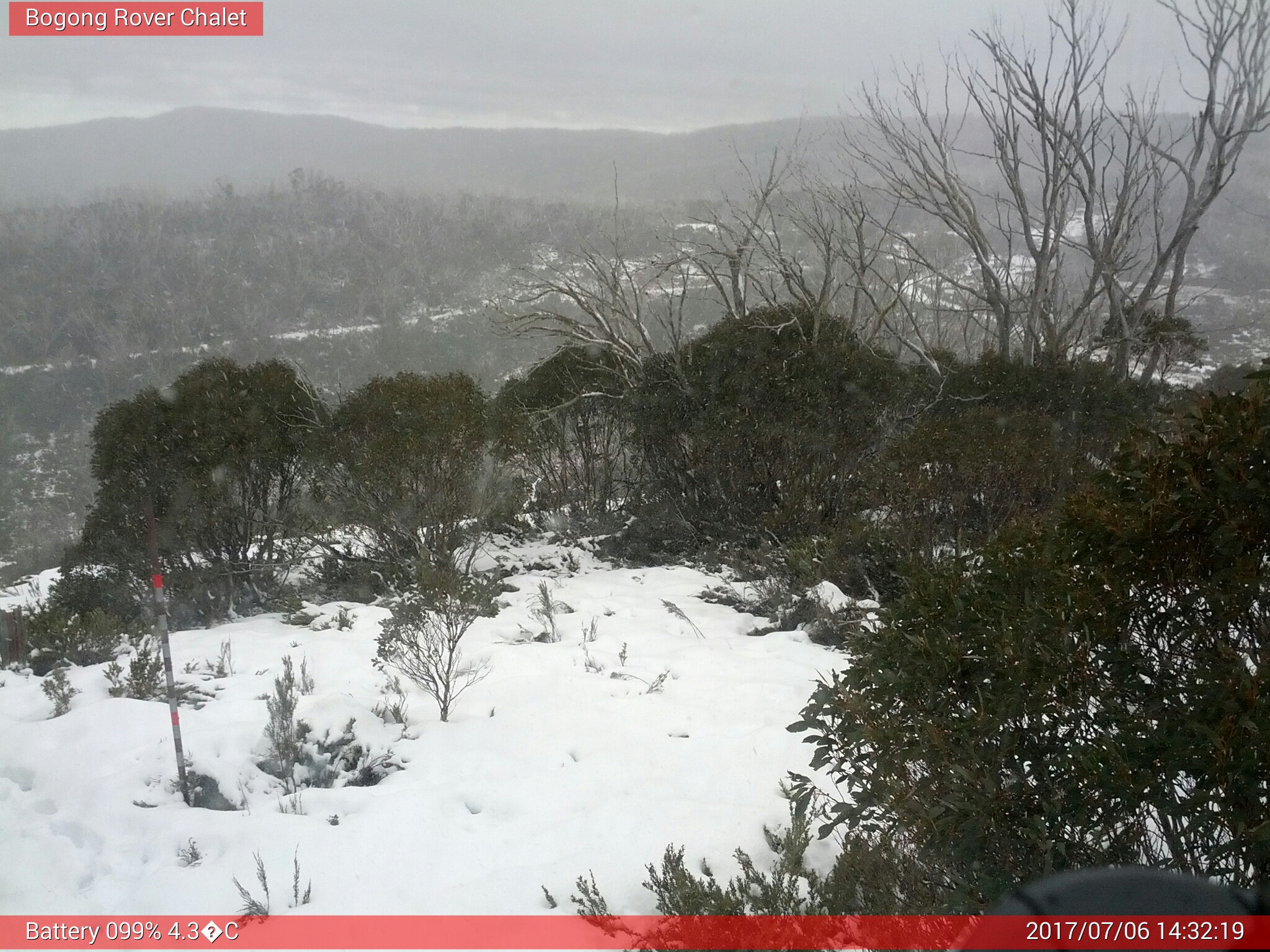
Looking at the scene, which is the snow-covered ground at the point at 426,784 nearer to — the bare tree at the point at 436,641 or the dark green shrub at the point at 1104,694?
the bare tree at the point at 436,641

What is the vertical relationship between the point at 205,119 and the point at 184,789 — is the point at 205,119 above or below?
above

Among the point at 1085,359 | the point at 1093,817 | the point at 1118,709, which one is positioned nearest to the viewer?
the point at 1118,709

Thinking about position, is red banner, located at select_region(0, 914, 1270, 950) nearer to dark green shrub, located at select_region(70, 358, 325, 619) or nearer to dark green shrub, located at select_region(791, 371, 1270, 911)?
dark green shrub, located at select_region(791, 371, 1270, 911)

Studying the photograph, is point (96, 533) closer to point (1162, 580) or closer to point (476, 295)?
point (1162, 580)

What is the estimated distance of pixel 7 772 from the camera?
3.49 m

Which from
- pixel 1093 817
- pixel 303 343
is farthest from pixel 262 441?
pixel 303 343

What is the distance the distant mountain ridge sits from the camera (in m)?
14.3

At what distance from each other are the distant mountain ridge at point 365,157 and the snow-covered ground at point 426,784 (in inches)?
269

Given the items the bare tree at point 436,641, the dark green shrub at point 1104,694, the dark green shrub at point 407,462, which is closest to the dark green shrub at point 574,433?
the dark green shrub at point 407,462

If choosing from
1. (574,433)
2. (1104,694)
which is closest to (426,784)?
(1104,694)

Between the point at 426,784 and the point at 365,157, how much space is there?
49091 mm

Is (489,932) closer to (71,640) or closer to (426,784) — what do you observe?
(426,784)

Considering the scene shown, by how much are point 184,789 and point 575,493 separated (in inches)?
268

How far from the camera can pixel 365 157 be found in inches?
1783
